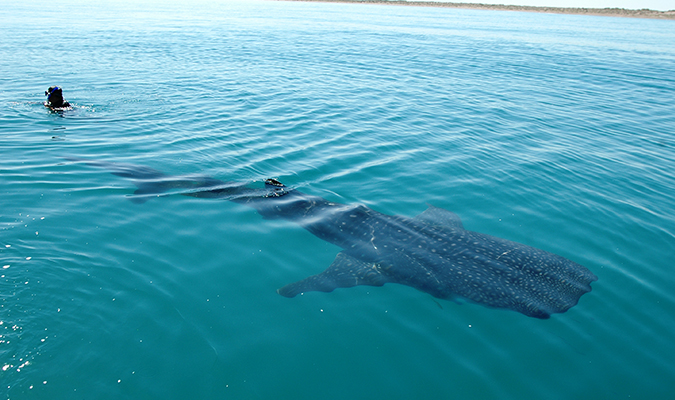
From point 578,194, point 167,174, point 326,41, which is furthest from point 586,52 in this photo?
point 167,174

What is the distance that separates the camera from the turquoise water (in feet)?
17.9

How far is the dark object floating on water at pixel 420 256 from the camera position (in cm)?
698

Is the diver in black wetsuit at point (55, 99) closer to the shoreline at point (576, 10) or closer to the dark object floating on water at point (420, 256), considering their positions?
the dark object floating on water at point (420, 256)

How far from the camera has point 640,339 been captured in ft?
20.6

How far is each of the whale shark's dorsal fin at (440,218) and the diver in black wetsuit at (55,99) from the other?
44.0 feet

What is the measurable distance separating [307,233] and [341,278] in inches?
68.2

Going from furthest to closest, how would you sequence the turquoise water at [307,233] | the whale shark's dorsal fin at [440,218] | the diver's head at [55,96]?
the diver's head at [55,96], the whale shark's dorsal fin at [440,218], the turquoise water at [307,233]

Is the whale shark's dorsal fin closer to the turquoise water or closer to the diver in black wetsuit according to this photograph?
the turquoise water

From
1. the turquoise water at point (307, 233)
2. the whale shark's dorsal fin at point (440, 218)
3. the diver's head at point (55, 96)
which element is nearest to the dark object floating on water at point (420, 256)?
the whale shark's dorsal fin at point (440, 218)

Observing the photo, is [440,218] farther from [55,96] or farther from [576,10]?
[576,10]

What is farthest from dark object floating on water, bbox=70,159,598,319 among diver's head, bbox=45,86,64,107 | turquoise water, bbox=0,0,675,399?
diver's head, bbox=45,86,64,107

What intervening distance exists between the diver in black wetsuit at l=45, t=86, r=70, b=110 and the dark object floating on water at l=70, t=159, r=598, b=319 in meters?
7.22

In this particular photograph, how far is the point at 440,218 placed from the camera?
9219 mm

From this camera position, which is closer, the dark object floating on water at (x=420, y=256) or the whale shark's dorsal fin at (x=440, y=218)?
the dark object floating on water at (x=420, y=256)
